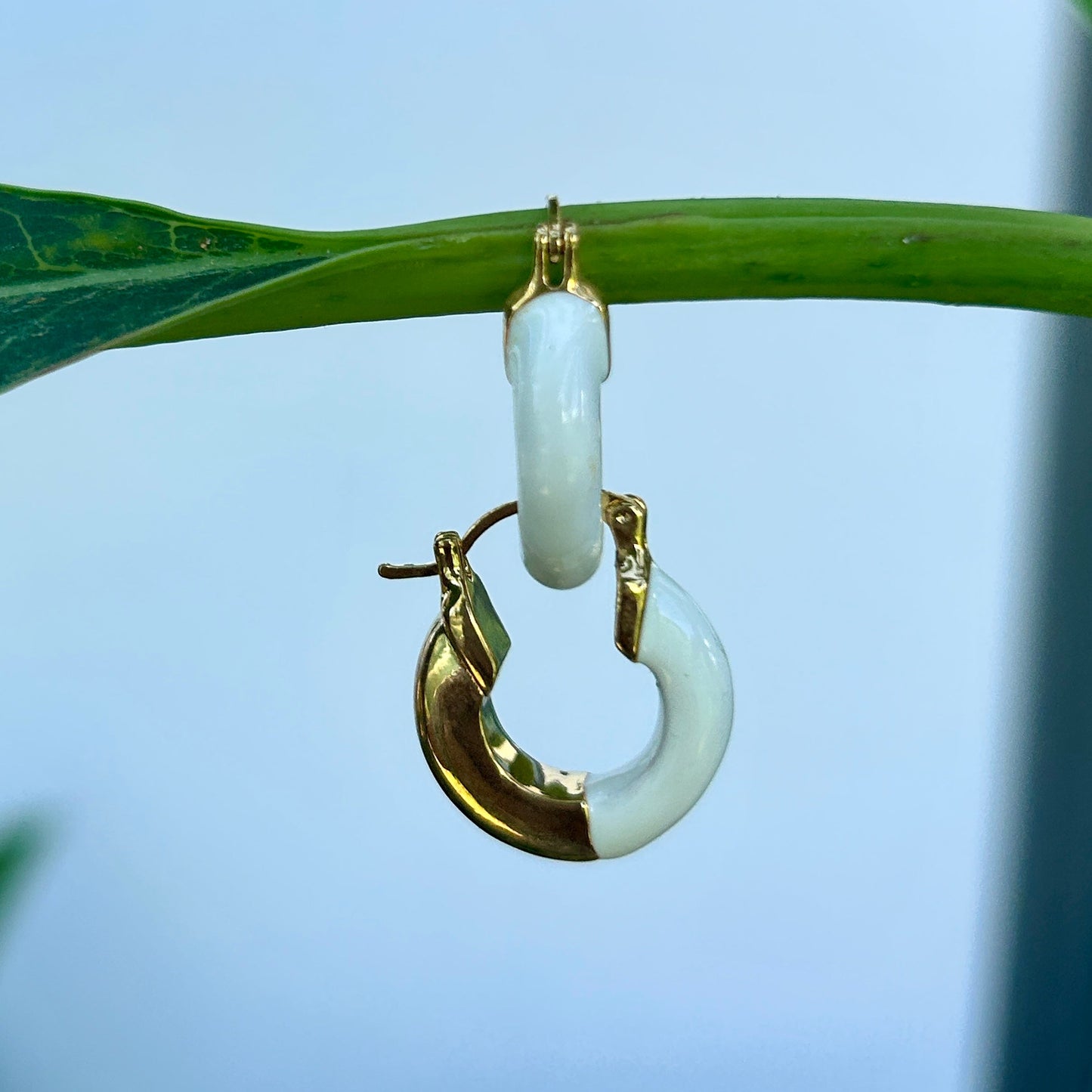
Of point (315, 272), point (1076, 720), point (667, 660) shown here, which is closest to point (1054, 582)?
point (1076, 720)

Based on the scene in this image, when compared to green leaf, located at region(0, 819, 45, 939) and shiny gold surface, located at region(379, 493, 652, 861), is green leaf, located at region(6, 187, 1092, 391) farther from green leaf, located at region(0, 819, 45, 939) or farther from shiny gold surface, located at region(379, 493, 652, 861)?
green leaf, located at region(0, 819, 45, 939)

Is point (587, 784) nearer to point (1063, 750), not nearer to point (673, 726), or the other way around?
point (673, 726)

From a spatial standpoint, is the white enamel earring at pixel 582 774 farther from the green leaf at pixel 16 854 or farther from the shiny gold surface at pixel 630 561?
the green leaf at pixel 16 854

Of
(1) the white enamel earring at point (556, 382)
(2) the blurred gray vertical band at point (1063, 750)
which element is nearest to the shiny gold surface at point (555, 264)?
(1) the white enamel earring at point (556, 382)

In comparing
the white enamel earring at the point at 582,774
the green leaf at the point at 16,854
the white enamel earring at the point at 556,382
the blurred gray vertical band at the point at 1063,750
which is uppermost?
the blurred gray vertical band at the point at 1063,750

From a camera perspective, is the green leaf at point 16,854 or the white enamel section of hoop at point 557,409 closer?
the white enamel section of hoop at point 557,409

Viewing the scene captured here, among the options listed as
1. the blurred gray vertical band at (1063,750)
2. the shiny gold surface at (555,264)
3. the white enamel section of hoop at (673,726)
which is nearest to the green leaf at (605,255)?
the shiny gold surface at (555,264)

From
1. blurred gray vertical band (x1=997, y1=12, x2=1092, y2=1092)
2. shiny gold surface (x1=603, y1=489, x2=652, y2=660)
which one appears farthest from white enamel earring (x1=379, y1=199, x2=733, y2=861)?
blurred gray vertical band (x1=997, y1=12, x2=1092, y2=1092)

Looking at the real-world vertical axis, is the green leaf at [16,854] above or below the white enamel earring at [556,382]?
below
